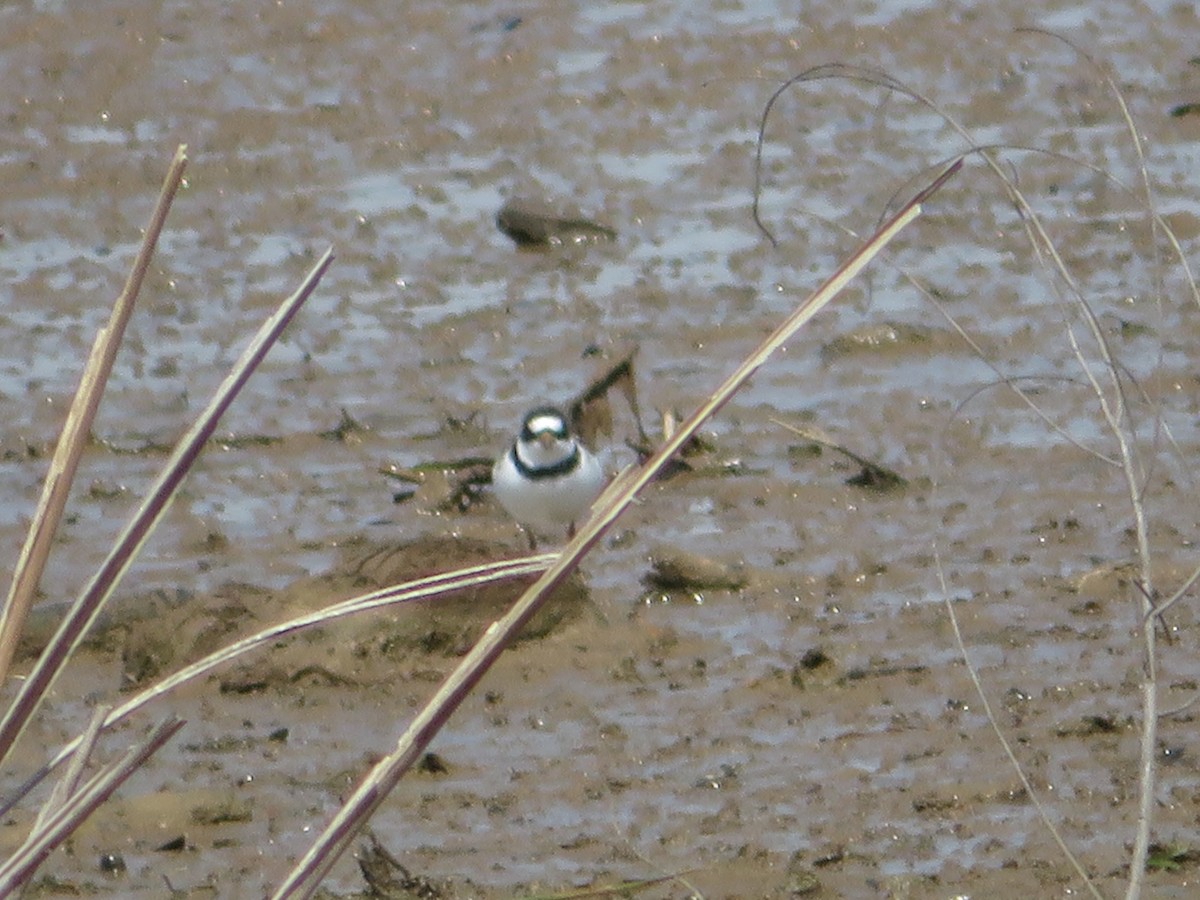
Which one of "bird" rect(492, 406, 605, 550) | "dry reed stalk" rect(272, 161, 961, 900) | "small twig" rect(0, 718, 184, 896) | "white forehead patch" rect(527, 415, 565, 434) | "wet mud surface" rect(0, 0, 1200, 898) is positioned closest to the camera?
"dry reed stalk" rect(272, 161, 961, 900)

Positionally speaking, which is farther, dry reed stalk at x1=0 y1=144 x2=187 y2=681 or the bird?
the bird

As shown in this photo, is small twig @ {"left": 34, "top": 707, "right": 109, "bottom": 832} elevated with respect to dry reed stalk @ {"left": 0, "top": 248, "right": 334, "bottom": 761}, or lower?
lower

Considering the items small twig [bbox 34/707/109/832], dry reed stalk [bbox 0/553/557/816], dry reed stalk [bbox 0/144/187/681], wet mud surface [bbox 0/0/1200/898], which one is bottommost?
wet mud surface [bbox 0/0/1200/898]

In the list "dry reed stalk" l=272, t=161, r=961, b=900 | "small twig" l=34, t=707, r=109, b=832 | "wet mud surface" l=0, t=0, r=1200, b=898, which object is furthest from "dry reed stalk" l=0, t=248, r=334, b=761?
"wet mud surface" l=0, t=0, r=1200, b=898

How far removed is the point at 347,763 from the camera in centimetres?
545

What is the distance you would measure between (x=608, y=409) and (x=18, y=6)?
5478mm

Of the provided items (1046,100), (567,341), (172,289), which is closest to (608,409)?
(567,341)

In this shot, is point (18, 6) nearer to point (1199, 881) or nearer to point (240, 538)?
point (240, 538)

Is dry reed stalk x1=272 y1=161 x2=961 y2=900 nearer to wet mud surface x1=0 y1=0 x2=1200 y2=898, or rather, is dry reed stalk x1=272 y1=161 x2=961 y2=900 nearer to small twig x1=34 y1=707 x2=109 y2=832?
small twig x1=34 y1=707 x2=109 y2=832

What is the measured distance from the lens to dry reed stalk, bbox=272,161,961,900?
2.12m

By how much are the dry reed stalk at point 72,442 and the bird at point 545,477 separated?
4435 millimetres

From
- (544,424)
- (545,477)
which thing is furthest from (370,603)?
(544,424)

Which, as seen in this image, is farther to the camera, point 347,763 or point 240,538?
point 240,538

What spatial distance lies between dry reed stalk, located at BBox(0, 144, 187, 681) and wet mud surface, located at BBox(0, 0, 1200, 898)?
1308 mm
